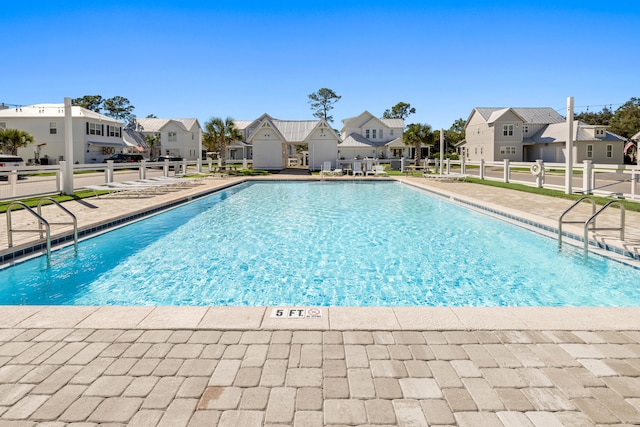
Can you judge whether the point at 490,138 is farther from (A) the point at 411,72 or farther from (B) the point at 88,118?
(B) the point at 88,118

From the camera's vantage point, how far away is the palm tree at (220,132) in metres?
38.1

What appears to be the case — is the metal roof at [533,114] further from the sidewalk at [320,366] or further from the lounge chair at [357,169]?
the sidewalk at [320,366]

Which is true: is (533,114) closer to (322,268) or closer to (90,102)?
(322,268)

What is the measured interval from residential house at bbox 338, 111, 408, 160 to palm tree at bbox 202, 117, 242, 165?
11647 mm

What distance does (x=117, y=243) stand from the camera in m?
9.41

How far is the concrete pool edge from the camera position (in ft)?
12.8

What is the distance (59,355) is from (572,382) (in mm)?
3695

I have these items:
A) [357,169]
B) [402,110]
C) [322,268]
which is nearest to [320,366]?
[322,268]

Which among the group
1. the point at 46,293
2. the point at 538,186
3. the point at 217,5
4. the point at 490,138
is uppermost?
the point at 217,5

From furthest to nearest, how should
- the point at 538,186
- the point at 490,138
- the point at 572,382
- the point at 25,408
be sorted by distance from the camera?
the point at 490,138 → the point at 538,186 → the point at 572,382 → the point at 25,408

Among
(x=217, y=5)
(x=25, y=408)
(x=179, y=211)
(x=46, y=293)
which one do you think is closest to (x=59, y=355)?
(x=25, y=408)

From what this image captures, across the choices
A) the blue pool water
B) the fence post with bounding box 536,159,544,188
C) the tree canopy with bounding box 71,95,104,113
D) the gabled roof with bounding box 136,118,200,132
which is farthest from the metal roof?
the tree canopy with bounding box 71,95,104,113

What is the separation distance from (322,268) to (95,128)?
141ft

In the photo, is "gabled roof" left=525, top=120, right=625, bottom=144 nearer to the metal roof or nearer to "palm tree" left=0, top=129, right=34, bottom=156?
the metal roof
